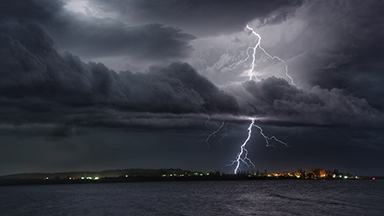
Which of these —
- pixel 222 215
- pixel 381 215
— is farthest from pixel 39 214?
pixel 381 215

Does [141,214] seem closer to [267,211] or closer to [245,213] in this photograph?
[245,213]

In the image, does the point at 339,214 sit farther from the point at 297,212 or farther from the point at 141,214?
the point at 141,214

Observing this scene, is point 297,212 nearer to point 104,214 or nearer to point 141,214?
point 141,214

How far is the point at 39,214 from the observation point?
208 feet

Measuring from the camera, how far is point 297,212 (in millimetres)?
58531

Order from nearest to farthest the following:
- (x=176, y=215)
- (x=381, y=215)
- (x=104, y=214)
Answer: (x=381, y=215), (x=176, y=215), (x=104, y=214)

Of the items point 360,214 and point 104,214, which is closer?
point 360,214

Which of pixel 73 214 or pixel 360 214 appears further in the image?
pixel 73 214

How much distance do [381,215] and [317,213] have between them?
30.8 ft

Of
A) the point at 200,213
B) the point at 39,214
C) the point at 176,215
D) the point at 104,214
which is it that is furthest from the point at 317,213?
the point at 39,214

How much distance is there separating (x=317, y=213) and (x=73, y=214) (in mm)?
42718

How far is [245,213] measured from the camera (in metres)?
58.7

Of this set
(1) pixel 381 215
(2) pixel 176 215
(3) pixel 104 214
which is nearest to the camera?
(1) pixel 381 215

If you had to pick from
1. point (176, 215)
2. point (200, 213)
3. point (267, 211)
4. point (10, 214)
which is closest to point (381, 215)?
point (267, 211)
